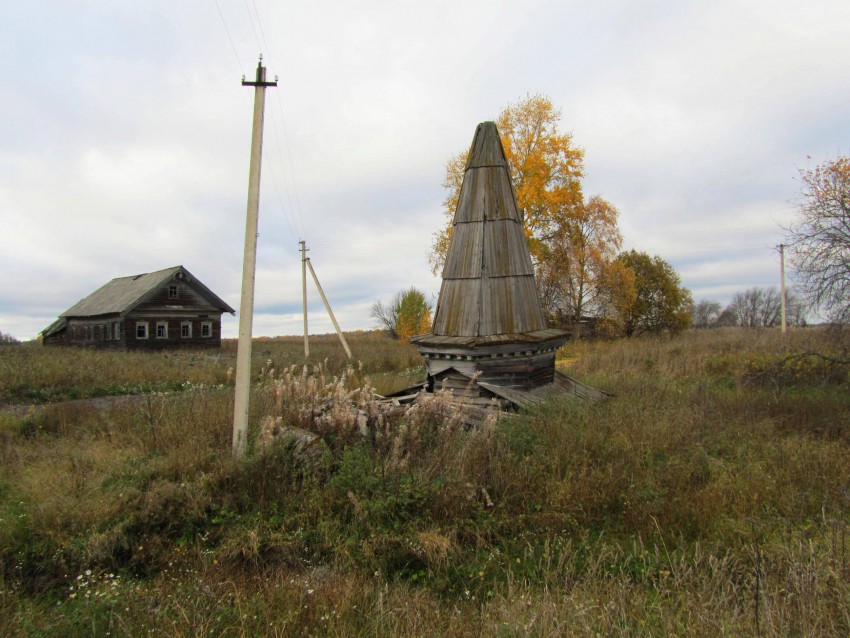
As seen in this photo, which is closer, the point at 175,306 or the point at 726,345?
the point at 726,345

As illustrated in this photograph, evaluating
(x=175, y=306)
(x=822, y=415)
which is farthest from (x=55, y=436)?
(x=175, y=306)

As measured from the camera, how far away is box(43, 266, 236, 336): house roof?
27.7 m

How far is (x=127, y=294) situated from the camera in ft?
97.1

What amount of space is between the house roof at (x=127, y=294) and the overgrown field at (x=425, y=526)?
2258cm

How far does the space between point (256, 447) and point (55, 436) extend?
176 inches

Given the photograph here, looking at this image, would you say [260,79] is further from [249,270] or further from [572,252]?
[572,252]

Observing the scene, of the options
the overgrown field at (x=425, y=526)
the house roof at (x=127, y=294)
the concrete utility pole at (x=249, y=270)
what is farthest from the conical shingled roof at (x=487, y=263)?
the house roof at (x=127, y=294)

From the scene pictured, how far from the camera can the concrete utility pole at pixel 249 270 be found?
18.4 ft

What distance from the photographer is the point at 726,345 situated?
17.9m

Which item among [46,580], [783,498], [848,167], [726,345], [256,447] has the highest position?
[848,167]

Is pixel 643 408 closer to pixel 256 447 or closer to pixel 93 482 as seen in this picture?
pixel 256 447

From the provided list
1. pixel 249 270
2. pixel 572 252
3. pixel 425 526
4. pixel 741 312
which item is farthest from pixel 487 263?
pixel 741 312

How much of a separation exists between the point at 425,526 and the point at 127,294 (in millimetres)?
31331

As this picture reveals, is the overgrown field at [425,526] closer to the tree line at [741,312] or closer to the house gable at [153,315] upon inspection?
the house gable at [153,315]
